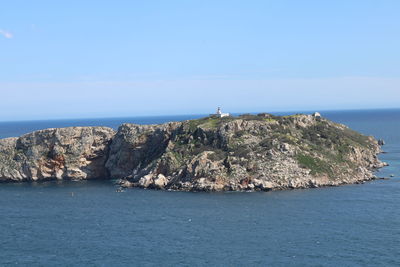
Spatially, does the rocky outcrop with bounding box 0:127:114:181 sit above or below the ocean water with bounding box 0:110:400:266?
above

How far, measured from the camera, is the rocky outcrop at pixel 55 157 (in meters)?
154

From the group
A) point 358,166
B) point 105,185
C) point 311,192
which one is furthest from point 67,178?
point 358,166

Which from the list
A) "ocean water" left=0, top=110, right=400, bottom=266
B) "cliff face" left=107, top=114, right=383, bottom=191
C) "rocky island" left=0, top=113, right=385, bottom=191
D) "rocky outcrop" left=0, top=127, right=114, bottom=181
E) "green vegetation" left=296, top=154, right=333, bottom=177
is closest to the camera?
"ocean water" left=0, top=110, right=400, bottom=266

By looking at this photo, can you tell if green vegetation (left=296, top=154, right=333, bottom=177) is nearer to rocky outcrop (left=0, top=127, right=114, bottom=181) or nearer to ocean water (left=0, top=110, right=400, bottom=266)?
ocean water (left=0, top=110, right=400, bottom=266)

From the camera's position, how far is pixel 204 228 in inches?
3573

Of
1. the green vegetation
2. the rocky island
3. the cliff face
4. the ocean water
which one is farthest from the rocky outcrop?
the green vegetation

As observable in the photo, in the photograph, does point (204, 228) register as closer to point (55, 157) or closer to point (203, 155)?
point (203, 155)

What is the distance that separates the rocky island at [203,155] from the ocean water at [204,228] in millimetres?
6632

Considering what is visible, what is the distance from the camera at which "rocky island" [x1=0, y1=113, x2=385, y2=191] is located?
128 meters

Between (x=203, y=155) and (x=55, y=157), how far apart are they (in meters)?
49.7

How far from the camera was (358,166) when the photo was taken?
5655 inches

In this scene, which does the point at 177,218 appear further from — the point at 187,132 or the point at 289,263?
the point at 187,132

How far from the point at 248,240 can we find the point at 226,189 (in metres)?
42.5

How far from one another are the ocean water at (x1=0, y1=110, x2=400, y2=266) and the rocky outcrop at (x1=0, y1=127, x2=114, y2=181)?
23.8 m
